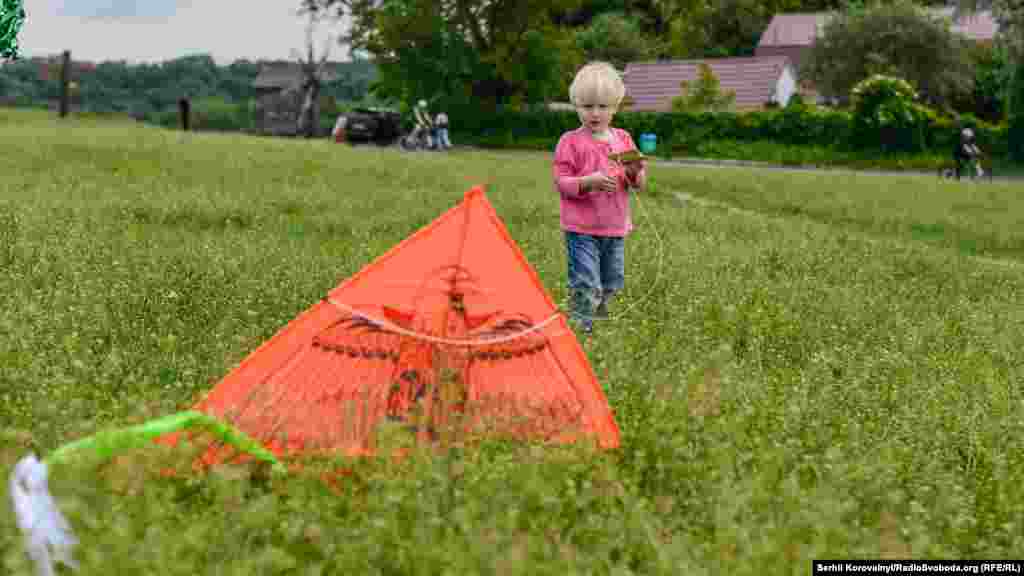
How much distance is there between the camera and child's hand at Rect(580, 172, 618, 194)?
731 centimetres

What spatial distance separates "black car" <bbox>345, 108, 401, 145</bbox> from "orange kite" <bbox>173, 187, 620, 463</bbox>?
45.7m

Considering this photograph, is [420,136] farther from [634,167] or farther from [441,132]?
[634,167]

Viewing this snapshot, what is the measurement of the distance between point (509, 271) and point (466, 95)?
53.3 meters

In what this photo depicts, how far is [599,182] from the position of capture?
732cm

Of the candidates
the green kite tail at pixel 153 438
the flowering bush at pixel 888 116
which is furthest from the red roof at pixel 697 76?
the green kite tail at pixel 153 438

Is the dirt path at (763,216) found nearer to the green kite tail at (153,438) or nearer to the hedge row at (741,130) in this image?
the green kite tail at (153,438)

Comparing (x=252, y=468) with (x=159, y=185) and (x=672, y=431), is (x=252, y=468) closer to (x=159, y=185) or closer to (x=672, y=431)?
(x=672, y=431)

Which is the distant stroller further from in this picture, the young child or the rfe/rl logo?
the young child

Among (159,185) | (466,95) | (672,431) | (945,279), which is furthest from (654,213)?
(466,95)

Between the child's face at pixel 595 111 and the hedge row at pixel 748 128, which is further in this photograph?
the hedge row at pixel 748 128

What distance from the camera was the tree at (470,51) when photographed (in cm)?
5678

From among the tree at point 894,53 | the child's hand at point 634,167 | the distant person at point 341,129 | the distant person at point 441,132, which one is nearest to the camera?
the child's hand at point 634,167

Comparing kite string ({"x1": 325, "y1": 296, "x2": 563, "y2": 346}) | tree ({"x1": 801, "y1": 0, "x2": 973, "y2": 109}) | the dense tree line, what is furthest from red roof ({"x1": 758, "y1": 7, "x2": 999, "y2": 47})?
kite string ({"x1": 325, "y1": 296, "x2": 563, "y2": 346})

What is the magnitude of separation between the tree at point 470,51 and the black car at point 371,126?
5.86 meters
